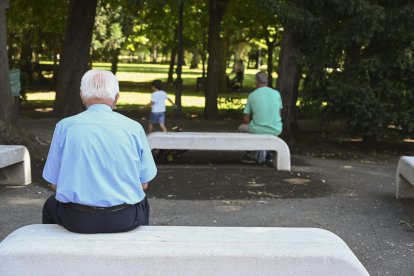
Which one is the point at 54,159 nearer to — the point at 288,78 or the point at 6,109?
the point at 6,109

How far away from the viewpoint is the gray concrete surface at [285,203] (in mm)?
6090

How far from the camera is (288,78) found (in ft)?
45.2

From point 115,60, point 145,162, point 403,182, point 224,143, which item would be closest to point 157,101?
point 224,143

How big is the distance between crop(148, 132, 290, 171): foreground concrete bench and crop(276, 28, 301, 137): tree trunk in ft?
12.2

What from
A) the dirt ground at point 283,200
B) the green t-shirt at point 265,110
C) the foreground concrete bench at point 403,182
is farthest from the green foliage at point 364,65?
the foreground concrete bench at point 403,182

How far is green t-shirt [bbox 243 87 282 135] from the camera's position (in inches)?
403

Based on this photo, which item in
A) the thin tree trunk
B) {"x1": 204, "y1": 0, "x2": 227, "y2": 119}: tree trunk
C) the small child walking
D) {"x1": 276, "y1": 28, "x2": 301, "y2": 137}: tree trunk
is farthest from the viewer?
{"x1": 204, "y1": 0, "x2": 227, "y2": 119}: tree trunk

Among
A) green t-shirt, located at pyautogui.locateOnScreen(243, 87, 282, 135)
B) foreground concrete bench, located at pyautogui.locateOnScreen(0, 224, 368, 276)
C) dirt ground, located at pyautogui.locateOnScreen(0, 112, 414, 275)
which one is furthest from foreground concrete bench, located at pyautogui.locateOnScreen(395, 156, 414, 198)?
foreground concrete bench, located at pyautogui.locateOnScreen(0, 224, 368, 276)

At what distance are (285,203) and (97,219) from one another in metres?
4.00

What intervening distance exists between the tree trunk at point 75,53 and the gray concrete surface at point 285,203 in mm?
7242

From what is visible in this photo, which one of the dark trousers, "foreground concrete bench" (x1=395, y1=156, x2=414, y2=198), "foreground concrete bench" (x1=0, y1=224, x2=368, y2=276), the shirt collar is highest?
the shirt collar

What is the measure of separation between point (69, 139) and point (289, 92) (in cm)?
1043

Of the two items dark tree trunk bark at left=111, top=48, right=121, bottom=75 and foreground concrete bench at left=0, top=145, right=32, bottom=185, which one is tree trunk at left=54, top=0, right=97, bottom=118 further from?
dark tree trunk bark at left=111, top=48, right=121, bottom=75

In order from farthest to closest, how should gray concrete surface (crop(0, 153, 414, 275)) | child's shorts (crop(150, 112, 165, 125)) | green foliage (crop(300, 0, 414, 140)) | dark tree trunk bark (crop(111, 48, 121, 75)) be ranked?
dark tree trunk bark (crop(111, 48, 121, 75))
child's shorts (crop(150, 112, 165, 125))
green foliage (crop(300, 0, 414, 140))
gray concrete surface (crop(0, 153, 414, 275))
